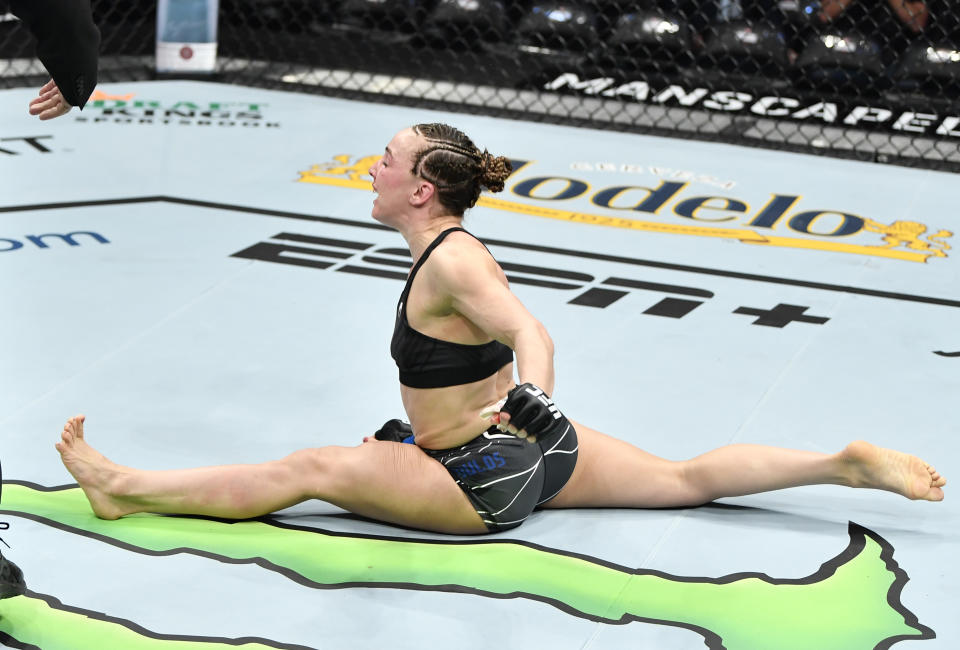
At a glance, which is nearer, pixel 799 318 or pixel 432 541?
pixel 432 541

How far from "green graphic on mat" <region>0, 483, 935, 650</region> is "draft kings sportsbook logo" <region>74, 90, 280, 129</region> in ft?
10.0

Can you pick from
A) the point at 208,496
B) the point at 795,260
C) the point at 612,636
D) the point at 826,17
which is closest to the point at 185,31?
the point at 826,17

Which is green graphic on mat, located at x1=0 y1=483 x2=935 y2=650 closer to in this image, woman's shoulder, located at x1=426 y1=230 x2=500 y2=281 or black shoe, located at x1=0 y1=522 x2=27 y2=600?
black shoe, located at x1=0 y1=522 x2=27 y2=600

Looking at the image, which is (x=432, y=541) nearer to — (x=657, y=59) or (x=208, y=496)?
(x=208, y=496)

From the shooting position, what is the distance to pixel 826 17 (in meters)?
5.23

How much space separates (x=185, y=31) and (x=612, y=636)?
451 cm

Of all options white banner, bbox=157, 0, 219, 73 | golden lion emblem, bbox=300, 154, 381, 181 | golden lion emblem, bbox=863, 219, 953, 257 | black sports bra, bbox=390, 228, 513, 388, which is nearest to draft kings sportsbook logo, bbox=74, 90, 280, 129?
white banner, bbox=157, 0, 219, 73

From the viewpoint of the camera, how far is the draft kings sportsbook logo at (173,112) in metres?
5.10

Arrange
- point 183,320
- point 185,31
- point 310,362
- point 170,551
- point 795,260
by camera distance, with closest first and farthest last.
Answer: point 170,551 → point 310,362 → point 183,320 → point 795,260 → point 185,31

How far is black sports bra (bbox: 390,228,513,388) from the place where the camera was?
6.98 feet

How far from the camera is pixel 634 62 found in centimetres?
545

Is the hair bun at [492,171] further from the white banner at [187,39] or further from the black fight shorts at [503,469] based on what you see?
the white banner at [187,39]

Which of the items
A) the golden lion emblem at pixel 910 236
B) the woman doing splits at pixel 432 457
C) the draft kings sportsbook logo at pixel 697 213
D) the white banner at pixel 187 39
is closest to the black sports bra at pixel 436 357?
the woman doing splits at pixel 432 457

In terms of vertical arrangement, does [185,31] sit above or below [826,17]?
below
